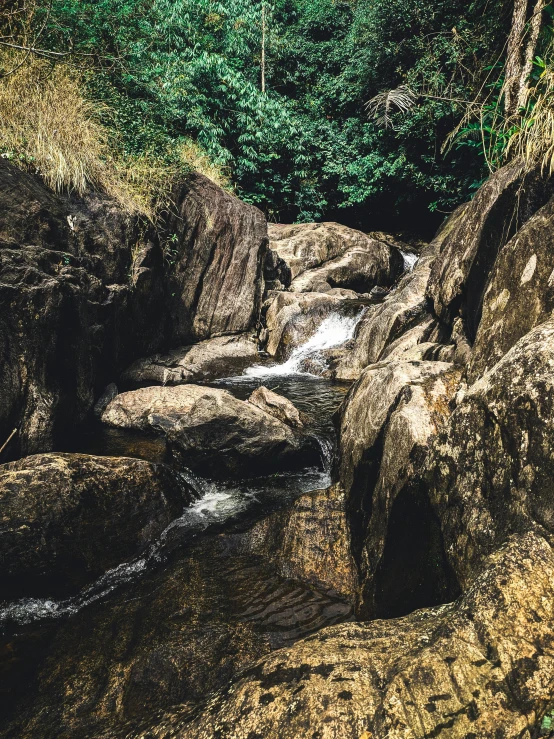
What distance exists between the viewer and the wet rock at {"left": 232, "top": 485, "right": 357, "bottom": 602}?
3625 mm

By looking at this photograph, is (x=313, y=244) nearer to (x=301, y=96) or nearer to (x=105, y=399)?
(x=301, y=96)

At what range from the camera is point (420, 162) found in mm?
15508

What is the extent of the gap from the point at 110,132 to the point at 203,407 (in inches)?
252

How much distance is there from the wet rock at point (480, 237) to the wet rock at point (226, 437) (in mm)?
2637

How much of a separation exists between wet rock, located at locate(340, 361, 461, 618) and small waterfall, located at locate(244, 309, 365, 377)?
17.6 feet

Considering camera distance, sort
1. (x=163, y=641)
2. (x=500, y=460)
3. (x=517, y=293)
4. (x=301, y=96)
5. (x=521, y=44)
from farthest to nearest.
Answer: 1. (x=301, y=96)
2. (x=521, y=44)
3. (x=517, y=293)
4. (x=163, y=641)
5. (x=500, y=460)

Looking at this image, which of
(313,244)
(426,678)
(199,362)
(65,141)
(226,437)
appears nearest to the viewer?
(426,678)

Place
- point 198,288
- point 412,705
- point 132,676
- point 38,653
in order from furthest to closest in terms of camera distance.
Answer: point 198,288, point 38,653, point 132,676, point 412,705

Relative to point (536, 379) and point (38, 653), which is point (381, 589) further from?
point (38, 653)

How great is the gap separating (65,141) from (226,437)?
5904mm

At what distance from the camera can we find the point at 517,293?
11.3 ft

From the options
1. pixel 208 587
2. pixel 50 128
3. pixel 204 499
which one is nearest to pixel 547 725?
pixel 208 587

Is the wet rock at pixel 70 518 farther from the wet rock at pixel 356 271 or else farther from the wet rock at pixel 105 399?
the wet rock at pixel 356 271

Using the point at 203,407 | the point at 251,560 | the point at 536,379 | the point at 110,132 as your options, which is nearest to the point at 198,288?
the point at 110,132
